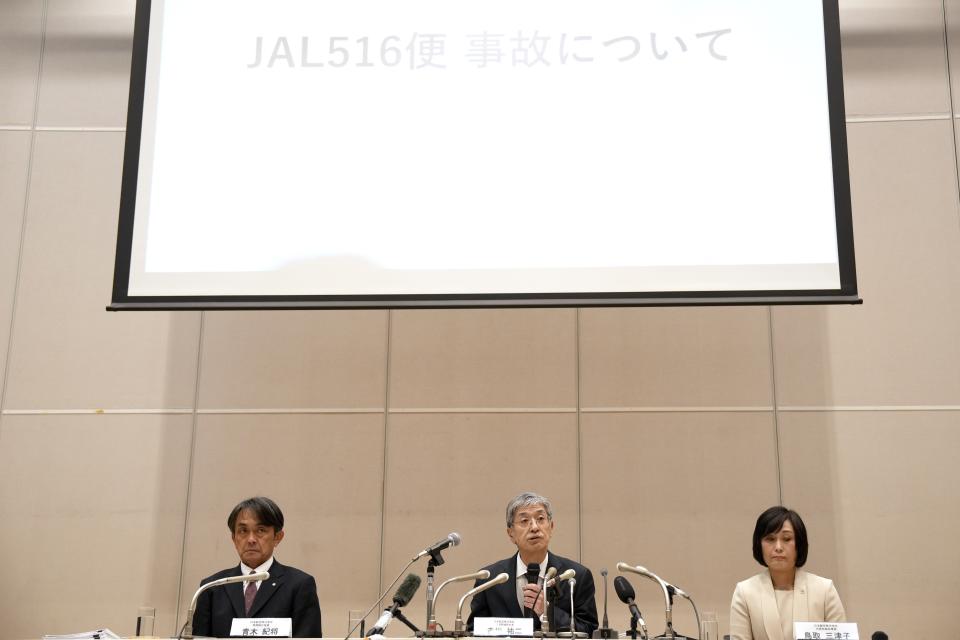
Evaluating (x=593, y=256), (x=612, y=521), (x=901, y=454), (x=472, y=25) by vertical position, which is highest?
(x=472, y=25)

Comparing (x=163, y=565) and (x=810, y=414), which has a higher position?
(x=810, y=414)

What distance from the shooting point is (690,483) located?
4.71m

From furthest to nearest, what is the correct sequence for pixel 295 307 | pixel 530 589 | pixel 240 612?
pixel 295 307 → pixel 240 612 → pixel 530 589

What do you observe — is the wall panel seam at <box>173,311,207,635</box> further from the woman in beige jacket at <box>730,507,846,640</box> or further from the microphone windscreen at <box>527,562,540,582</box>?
the woman in beige jacket at <box>730,507,846,640</box>

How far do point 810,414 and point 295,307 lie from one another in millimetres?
2665

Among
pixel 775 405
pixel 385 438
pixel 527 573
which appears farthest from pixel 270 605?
pixel 775 405

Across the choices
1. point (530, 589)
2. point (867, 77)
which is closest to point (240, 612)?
point (530, 589)

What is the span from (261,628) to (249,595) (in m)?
0.58

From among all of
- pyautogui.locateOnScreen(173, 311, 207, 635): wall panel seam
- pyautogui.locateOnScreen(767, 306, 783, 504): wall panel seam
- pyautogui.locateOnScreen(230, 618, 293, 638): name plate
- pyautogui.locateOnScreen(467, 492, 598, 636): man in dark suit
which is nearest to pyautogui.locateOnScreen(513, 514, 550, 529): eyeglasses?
pyautogui.locateOnScreen(467, 492, 598, 636): man in dark suit

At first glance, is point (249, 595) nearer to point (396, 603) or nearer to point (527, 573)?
point (396, 603)

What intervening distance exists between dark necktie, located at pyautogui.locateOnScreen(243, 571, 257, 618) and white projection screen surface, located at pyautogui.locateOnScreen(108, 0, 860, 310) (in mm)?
1165

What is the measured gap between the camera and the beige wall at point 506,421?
464 cm

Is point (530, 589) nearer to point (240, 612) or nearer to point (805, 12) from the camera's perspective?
point (240, 612)

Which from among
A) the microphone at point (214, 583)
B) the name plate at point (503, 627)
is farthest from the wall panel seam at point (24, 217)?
the name plate at point (503, 627)
